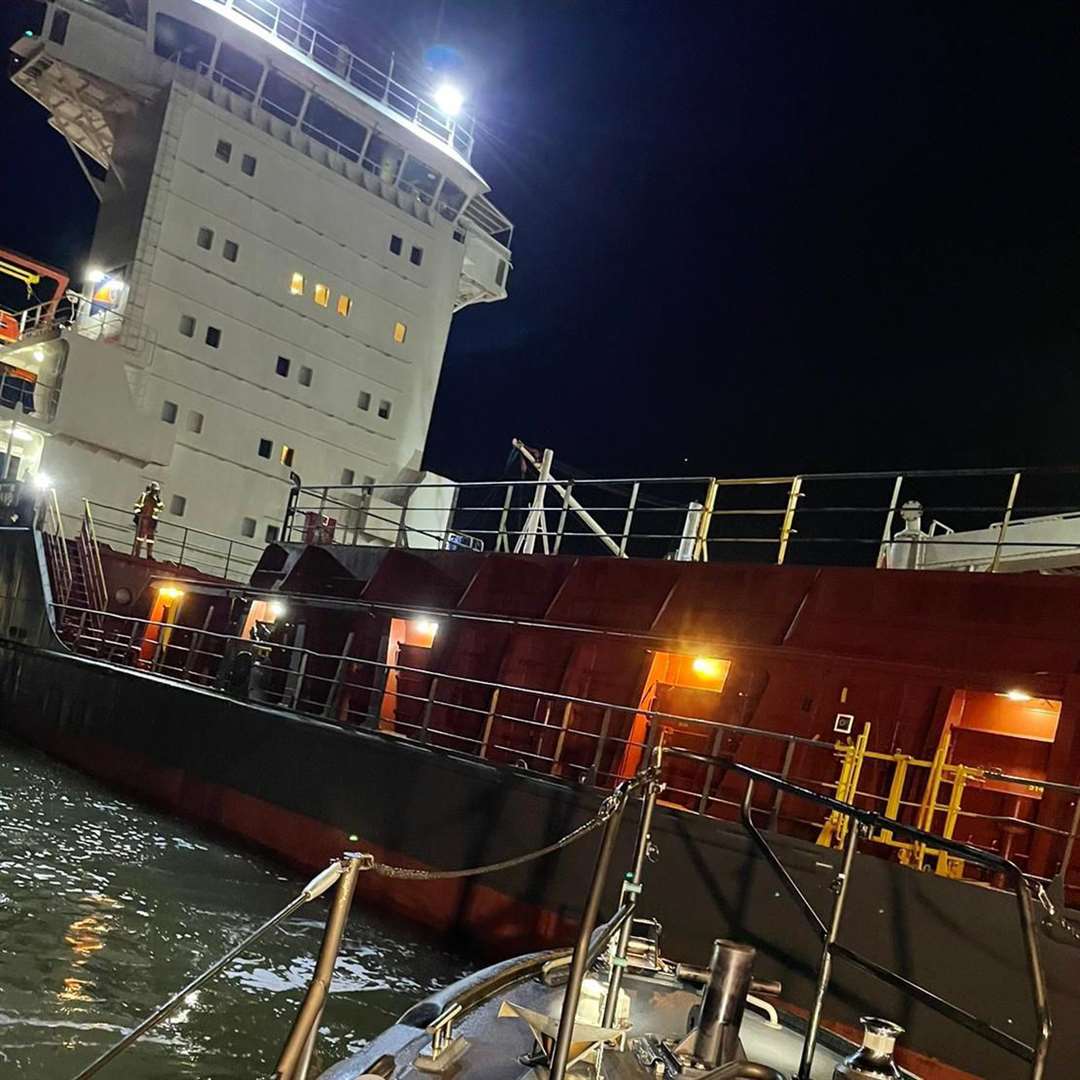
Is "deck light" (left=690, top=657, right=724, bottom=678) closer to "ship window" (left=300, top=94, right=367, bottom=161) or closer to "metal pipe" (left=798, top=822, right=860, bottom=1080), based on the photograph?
"metal pipe" (left=798, top=822, right=860, bottom=1080)

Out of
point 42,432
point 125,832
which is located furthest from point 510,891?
point 42,432

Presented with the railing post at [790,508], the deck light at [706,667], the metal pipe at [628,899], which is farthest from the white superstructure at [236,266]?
the metal pipe at [628,899]

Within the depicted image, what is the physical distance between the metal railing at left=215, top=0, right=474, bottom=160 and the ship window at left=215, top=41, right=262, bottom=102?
84cm

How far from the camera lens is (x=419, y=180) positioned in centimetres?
2492

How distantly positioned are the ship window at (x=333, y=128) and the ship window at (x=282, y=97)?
0.88ft

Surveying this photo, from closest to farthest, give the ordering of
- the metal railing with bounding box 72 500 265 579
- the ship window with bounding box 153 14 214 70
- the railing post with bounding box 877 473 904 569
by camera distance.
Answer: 1. the railing post with bounding box 877 473 904 569
2. the metal railing with bounding box 72 500 265 579
3. the ship window with bounding box 153 14 214 70

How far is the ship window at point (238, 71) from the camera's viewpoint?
22.0 m

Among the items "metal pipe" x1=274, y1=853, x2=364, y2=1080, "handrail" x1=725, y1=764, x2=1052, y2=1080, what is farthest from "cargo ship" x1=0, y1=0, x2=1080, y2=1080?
"metal pipe" x1=274, y1=853, x2=364, y2=1080

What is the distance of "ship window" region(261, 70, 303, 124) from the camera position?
22609 mm

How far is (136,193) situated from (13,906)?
1876cm

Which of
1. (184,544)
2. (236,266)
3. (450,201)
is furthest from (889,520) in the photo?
(450,201)

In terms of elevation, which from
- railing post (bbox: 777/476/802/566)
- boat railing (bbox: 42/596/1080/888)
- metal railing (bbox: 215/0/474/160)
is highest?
metal railing (bbox: 215/0/474/160)

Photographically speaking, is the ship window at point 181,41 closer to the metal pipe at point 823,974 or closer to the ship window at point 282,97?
the ship window at point 282,97

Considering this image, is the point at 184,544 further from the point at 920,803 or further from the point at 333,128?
the point at 920,803
